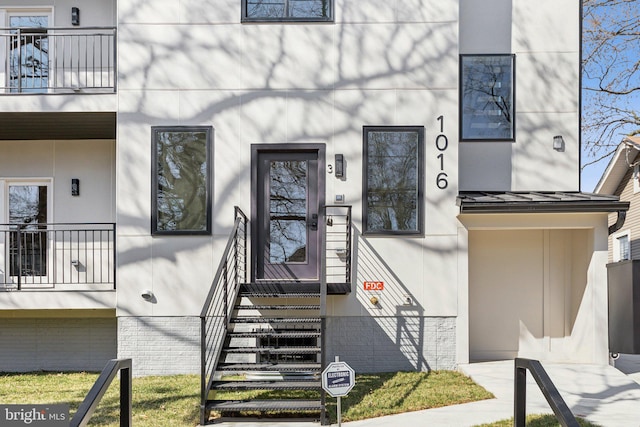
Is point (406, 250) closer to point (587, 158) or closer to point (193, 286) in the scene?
point (193, 286)

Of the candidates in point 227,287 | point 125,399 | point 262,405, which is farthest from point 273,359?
point 125,399

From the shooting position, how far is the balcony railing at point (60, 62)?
10.3 m

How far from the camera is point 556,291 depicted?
9.94 m

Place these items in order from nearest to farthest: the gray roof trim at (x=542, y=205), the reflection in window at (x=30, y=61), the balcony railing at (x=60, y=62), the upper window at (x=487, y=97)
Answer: the gray roof trim at (x=542, y=205) → the upper window at (x=487, y=97) → the balcony railing at (x=60, y=62) → the reflection in window at (x=30, y=61)

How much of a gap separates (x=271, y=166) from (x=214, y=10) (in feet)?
8.19

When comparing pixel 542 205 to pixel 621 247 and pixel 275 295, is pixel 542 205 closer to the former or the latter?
pixel 275 295

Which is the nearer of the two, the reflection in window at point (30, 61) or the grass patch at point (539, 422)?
the grass patch at point (539, 422)

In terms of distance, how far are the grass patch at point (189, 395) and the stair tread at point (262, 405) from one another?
23 centimetres

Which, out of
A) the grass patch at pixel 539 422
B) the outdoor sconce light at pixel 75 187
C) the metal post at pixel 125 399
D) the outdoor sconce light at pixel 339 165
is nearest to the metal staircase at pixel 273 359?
the outdoor sconce light at pixel 339 165

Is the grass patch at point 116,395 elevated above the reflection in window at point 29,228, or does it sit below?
below

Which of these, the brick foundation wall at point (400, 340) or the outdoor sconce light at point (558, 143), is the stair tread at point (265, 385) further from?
the outdoor sconce light at point (558, 143)

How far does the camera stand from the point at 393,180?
30.5ft

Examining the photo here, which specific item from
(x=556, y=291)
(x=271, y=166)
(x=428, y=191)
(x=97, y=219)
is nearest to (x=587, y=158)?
(x=556, y=291)

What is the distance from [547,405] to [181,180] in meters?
5.84
